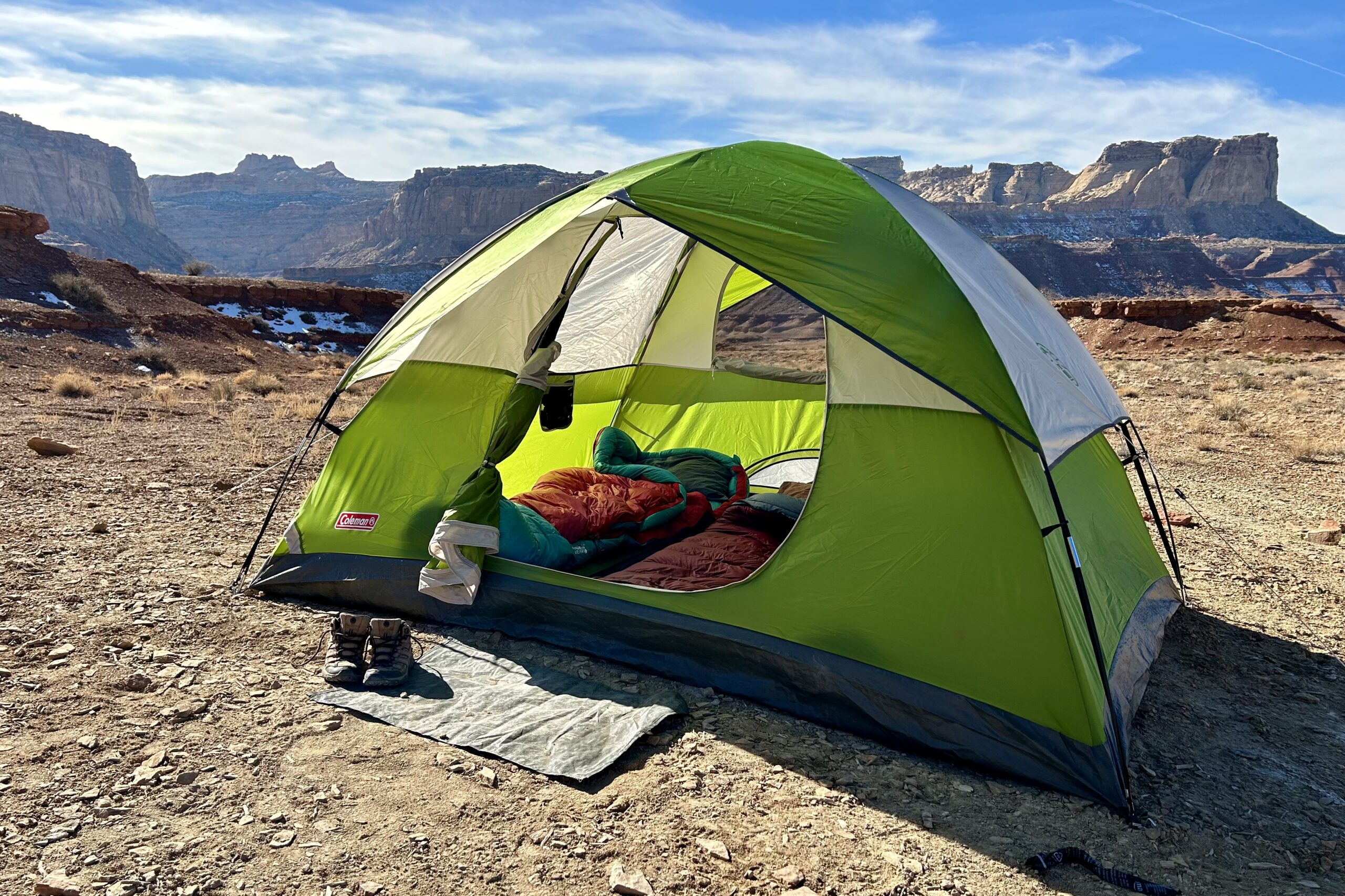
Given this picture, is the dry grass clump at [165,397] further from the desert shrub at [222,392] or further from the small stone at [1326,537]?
the small stone at [1326,537]

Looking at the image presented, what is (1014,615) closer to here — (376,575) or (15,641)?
(376,575)

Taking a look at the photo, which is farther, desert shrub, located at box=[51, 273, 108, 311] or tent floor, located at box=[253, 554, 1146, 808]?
desert shrub, located at box=[51, 273, 108, 311]

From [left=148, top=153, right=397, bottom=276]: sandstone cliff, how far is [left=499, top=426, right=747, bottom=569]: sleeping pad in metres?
142

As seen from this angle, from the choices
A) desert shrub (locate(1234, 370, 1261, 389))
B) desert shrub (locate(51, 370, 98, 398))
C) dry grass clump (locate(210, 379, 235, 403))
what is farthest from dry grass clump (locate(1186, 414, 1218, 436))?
→ desert shrub (locate(51, 370, 98, 398))

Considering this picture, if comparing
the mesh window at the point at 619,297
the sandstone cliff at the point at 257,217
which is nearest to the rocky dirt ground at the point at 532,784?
the mesh window at the point at 619,297

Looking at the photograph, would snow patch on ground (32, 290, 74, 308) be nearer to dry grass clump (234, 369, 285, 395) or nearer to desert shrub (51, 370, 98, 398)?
dry grass clump (234, 369, 285, 395)

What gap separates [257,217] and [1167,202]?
466 feet

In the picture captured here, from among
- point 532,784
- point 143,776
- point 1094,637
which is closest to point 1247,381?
point 1094,637

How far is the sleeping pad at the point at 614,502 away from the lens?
4.80 m

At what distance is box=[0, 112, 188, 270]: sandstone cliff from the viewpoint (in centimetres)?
11369

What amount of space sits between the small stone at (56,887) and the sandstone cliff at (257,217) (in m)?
145

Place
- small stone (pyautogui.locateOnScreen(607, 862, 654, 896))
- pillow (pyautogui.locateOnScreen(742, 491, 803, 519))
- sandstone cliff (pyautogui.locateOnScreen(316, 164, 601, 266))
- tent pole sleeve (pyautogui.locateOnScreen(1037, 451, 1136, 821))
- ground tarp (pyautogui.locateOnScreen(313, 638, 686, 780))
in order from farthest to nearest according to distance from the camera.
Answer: sandstone cliff (pyautogui.locateOnScreen(316, 164, 601, 266)) < pillow (pyautogui.locateOnScreen(742, 491, 803, 519)) < ground tarp (pyautogui.locateOnScreen(313, 638, 686, 780)) < tent pole sleeve (pyautogui.locateOnScreen(1037, 451, 1136, 821)) < small stone (pyautogui.locateOnScreen(607, 862, 654, 896))

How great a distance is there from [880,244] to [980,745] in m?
2.21

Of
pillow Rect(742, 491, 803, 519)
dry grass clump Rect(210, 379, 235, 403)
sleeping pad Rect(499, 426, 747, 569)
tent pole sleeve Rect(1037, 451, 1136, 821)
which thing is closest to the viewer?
tent pole sleeve Rect(1037, 451, 1136, 821)
